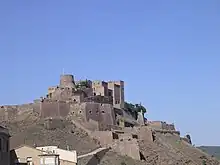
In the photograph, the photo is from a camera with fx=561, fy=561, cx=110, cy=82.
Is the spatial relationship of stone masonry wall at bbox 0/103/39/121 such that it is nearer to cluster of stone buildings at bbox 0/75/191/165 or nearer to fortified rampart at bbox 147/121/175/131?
cluster of stone buildings at bbox 0/75/191/165

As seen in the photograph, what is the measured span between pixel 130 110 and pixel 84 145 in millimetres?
24208

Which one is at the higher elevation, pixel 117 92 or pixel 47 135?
pixel 117 92

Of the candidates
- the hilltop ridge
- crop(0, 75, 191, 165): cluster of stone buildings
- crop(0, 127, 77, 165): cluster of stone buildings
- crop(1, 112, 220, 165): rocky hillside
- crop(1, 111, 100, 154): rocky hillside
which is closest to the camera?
crop(0, 127, 77, 165): cluster of stone buildings

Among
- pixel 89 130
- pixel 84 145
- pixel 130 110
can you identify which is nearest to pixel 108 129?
pixel 89 130

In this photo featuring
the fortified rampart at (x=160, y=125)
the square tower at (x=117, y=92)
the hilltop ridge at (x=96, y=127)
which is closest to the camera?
the hilltop ridge at (x=96, y=127)

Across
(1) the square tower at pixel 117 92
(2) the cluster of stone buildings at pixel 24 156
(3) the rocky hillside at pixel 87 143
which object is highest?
(1) the square tower at pixel 117 92

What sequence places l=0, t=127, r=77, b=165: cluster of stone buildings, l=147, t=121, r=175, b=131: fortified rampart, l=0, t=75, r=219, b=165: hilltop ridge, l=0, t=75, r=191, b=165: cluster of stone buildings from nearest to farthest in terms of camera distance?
l=0, t=127, r=77, b=165: cluster of stone buildings < l=0, t=75, r=219, b=165: hilltop ridge < l=0, t=75, r=191, b=165: cluster of stone buildings < l=147, t=121, r=175, b=131: fortified rampart

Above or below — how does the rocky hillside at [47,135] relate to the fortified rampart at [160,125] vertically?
below

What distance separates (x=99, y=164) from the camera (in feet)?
189

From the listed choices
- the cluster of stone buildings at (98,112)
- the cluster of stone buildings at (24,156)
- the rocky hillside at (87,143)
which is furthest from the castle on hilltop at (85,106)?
the cluster of stone buildings at (24,156)

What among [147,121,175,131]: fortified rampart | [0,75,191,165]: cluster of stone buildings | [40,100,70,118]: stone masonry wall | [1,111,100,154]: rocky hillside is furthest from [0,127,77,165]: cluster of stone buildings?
[147,121,175,131]: fortified rampart

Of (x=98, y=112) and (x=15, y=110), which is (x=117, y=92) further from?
(x=15, y=110)

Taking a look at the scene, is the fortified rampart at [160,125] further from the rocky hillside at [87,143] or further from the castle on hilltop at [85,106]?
the rocky hillside at [87,143]

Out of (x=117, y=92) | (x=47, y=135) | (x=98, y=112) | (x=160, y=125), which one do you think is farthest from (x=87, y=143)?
(x=117, y=92)
